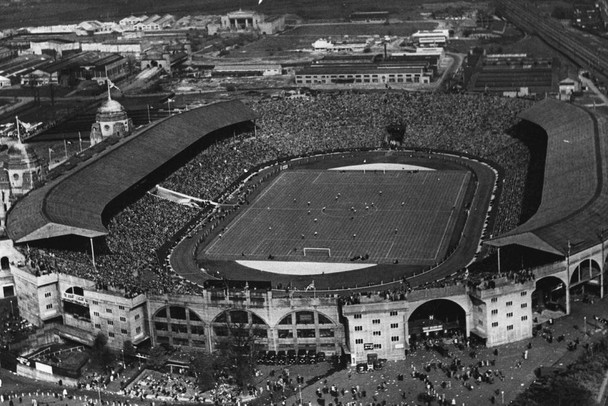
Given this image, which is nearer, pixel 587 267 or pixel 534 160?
pixel 587 267

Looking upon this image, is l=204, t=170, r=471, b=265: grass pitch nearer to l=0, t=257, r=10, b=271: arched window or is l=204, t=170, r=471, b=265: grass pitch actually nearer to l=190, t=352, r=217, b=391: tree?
l=0, t=257, r=10, b=271: arched window

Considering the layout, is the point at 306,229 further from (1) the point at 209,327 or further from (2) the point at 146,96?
(2) the point at 146,96

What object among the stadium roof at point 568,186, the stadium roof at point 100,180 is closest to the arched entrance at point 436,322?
the stadium roof at point 568,186

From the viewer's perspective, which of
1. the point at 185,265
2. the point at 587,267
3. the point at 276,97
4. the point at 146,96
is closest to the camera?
the point at 587,267

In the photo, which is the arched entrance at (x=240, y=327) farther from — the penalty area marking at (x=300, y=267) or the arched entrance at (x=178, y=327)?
the penalty area marking at (x=300, y=267)

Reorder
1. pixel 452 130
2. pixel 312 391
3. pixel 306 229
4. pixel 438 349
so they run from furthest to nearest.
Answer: pixel 452 130 → pixel 306 229 → pixel 438 349 → pixel 312 391

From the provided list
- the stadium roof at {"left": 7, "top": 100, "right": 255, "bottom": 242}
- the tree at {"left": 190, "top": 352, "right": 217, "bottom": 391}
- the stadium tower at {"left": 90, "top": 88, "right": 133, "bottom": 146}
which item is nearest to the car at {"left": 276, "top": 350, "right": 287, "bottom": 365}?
the tree at {"left": 190, "top": 352, "right": 217, "bottom": 391}

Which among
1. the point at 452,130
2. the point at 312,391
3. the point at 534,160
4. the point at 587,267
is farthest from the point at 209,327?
the point at 452,130
